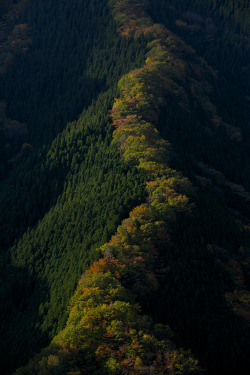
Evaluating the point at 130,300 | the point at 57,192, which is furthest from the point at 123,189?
the point at 130,300

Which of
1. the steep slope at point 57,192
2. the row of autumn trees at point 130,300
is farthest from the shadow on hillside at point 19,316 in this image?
the row of autumn trees at point 130,300

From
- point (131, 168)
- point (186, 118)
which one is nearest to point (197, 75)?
point (186, 118)

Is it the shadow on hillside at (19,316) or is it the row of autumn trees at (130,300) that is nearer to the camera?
the row of autumn trees at (130,300)

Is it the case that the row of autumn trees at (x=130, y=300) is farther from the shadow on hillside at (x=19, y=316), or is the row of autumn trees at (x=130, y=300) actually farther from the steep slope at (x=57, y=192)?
the shadow on hillside at (x=19, y=316)

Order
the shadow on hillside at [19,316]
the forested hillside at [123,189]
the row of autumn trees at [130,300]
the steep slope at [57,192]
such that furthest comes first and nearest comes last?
the steep slope at [57,192]
the shadow on hillside at [19,316]
the forested hillside at [123,189]
the row of autumn trees at [130,300]

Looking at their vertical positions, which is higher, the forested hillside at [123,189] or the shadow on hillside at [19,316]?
the forested hillside at [123,189]

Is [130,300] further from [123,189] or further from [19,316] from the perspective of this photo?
[123,189]
